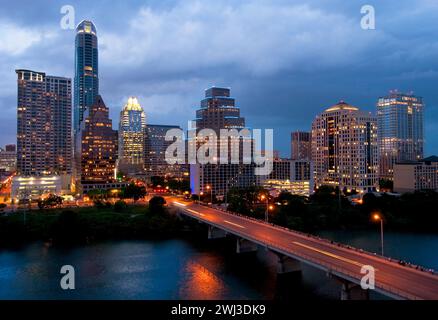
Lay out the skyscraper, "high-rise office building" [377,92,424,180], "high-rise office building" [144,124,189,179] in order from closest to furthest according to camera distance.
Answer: "high-rise office building" [377,92,424,180] → "high-rise office building" [144,124,189,179] → the skyscraper

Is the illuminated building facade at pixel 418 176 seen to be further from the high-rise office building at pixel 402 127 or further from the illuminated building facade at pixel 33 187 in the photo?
the illuminated building facade at pixel 33 187

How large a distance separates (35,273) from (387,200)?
140 feet

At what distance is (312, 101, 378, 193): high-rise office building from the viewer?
74.2 meters

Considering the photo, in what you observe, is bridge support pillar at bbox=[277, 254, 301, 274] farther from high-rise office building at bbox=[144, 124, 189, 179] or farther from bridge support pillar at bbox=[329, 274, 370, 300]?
high-rise office building at bbox=[144, 124, 189, 179]

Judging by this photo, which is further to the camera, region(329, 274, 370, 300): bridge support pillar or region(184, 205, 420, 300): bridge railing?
region(329, 274, 370, 300): bridge support pillar

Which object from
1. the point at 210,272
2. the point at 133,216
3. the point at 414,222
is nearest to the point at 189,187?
the point at 133,216

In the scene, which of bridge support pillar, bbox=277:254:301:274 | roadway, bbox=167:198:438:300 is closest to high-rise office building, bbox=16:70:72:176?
roadway, bbox=167:198:438:300

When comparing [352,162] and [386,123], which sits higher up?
[386,123]

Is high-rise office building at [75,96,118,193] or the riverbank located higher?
high-rise office building at [75,96,118,193]

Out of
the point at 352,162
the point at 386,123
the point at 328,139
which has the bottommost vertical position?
the point at 352,162

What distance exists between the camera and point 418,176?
7256 centimetres

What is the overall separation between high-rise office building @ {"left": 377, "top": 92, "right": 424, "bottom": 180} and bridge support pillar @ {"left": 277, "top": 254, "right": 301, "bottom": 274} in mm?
96881

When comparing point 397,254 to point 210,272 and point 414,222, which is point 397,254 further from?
point 414,222

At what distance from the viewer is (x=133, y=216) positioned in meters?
44.1
